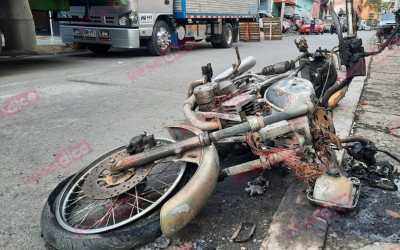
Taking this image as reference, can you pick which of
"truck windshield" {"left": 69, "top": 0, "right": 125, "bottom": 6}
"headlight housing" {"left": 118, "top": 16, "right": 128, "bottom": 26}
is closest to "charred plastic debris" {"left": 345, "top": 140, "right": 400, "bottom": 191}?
"headlight housing" {"left": 118, "top": 16, "right": 128, "bottom": 26}

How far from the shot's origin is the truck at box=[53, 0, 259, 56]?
1134 centimetres

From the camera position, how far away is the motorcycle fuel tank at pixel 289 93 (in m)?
2.91

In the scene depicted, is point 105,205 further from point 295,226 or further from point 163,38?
point 163,38

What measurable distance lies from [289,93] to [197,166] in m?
1.05

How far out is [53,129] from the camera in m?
4.63

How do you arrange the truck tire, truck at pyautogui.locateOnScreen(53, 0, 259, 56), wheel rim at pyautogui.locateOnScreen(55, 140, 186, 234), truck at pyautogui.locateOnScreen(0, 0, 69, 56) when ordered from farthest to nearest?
the truck tire → truck at pyautogui.locateOnScreen(53, 0, 259, 56) → truck at pyautogui.locateOnScreen(0, 0, 69, 56) → wheel rim at pyautogui.locateOnScreen(55, 140, 186, 234)

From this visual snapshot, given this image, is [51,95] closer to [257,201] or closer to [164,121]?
[164,121]

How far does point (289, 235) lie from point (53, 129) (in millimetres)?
3504

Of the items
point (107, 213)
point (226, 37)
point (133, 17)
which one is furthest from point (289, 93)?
point (226, 37)

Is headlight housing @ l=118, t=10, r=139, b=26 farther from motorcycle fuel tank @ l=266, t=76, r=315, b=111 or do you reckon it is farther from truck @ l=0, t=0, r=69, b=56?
motorcycle fuel tank @ l=266, t=76, r=315, b=111

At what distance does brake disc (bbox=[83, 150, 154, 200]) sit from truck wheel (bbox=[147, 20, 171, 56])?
34.0ft

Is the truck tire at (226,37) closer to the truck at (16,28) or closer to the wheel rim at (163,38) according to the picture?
the wheel rim at (163,38)

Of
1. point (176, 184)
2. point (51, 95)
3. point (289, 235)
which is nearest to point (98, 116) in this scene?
point (51, 95)

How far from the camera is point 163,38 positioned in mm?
12922
